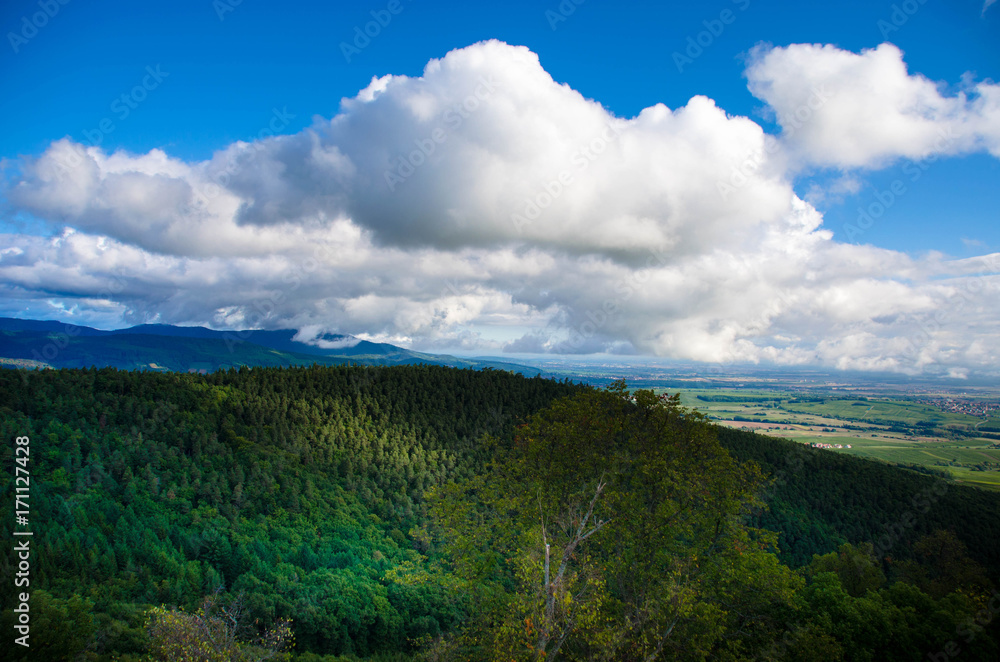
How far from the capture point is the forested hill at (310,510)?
36.0 m

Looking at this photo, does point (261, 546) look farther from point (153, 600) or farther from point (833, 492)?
point (833, 492)

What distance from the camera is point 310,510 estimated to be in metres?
77.8

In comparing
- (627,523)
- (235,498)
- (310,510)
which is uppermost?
(627,523)

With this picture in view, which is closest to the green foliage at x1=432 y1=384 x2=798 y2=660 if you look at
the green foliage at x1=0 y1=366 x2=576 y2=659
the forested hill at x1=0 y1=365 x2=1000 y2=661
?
the forested hill at x1=0 y1=365 x2=1000 y2=661

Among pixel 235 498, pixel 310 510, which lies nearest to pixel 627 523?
pixel 310 510

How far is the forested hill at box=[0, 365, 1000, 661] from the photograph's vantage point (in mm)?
35969

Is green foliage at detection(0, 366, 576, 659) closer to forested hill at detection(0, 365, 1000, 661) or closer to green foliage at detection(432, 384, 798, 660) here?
forested hill at detection(0, 365, 1000, 661)

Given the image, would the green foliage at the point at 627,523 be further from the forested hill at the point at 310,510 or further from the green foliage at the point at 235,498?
the green foliage at the point at 235,498

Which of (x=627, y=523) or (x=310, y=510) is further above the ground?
(x=627, y=523)

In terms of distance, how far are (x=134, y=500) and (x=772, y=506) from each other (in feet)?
449

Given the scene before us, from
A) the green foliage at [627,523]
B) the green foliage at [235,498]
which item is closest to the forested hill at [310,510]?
the green foliage at [235,498]

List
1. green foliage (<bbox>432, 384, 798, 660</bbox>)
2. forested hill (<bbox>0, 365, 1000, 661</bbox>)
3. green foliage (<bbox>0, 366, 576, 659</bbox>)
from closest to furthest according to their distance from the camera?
green foliage (<bbox>432, 384, 798, 660</bbox>)
forested hill (<bbox>0, 365, 1000, 661</bbox>)
green foliage (<bbox>0, 366, 576, 659</bbox>)

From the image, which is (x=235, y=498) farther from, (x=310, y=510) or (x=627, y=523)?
(x=627, y=523)

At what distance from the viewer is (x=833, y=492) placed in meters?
117
